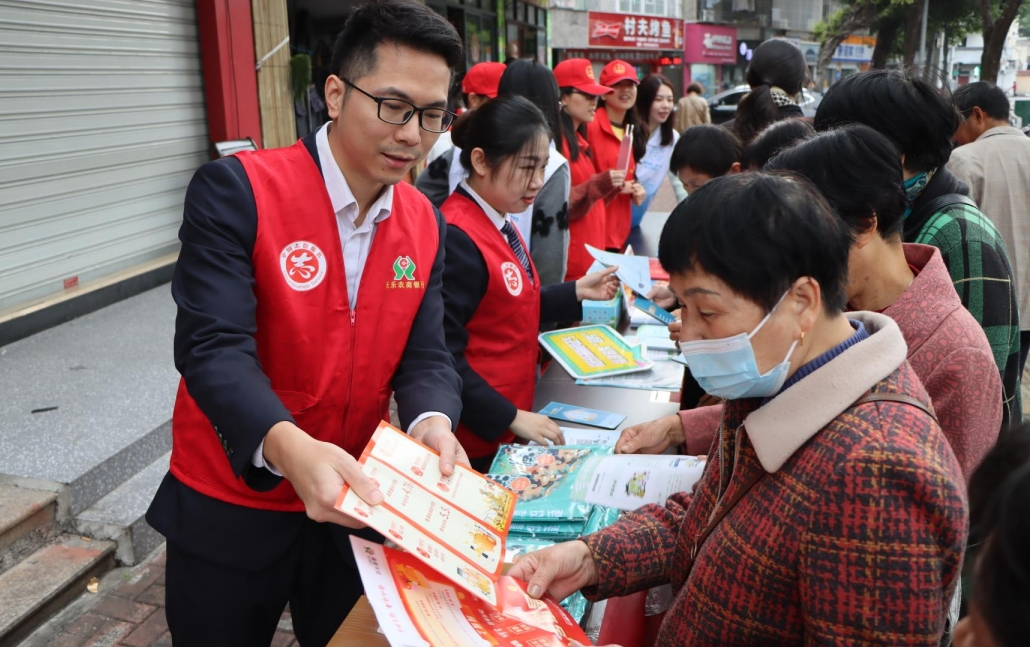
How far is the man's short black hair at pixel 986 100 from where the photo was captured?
4453mm

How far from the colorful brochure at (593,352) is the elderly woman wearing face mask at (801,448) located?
5.27 feet

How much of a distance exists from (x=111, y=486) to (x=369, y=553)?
263 cm

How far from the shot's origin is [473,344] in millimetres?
2600

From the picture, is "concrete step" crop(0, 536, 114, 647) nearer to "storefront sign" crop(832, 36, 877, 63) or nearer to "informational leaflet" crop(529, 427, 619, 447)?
"informational leaflet" crop(529, 427, 619, 447)

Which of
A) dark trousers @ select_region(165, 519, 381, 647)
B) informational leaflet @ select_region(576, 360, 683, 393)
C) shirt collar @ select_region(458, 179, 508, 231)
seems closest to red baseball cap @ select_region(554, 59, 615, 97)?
informational leaflet @ select_region(576, 360, 683, 393)

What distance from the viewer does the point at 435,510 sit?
4.73 ft

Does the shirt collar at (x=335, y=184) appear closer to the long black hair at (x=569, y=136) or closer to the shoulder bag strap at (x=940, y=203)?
the shoulder bag strap at (x=940, y=203)

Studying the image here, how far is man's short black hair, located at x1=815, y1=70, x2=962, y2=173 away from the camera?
2062mm

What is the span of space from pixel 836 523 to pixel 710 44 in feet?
132

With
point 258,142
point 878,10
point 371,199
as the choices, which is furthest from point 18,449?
point 878,10

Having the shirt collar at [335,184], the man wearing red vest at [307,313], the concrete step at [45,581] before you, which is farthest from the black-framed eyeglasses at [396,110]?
the concrete step at [45,581]

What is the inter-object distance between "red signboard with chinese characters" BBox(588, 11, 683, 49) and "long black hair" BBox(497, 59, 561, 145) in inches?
1086

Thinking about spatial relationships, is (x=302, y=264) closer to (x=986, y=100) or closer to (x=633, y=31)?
(x=986, y=100)

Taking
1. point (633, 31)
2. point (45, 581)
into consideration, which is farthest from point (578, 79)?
point (633, 31)
